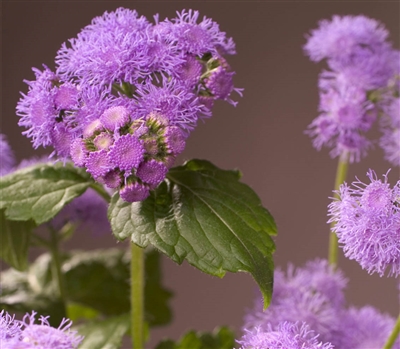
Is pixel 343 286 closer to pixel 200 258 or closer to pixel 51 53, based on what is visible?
pixel 200 258

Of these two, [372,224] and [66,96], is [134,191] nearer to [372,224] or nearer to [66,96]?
[66,96]

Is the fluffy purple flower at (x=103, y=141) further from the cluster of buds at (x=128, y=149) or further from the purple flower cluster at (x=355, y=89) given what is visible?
the purple flower cluster at (x=355, y=89)

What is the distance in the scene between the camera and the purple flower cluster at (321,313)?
36.6 inches

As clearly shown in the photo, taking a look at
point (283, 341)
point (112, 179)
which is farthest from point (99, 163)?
point (283, 341)

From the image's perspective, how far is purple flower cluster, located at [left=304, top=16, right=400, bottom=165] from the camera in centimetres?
102

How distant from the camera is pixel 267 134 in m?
2.14

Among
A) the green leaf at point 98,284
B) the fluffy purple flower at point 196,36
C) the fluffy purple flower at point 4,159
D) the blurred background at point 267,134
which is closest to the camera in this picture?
the fluffy purple flower at point 196,36

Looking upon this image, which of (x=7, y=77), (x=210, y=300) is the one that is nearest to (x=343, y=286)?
(x=210, y=300)

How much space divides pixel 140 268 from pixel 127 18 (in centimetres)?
31

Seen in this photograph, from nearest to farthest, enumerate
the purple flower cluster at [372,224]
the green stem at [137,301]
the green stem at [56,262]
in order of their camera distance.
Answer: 1. the purple flower cluster at [372,224]
2. the green stem at [137,301]
3. the green stem at [56,262]

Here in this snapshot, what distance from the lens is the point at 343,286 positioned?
104cm

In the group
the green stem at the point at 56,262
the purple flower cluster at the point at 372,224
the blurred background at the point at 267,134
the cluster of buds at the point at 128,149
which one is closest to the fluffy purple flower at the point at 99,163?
the cluster of buds at the point at 128,149

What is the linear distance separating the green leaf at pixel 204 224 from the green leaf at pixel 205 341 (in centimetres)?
29

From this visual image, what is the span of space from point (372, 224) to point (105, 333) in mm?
458
